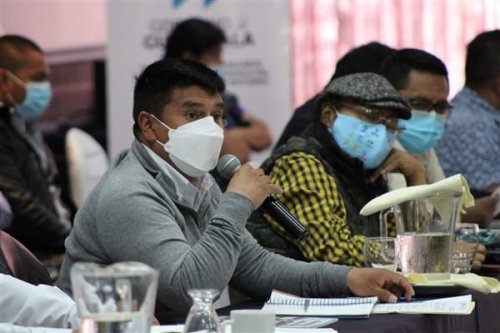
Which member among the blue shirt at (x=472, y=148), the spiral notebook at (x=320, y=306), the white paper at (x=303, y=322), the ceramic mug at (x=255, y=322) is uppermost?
the ceramic mug at (x=255, y=322)

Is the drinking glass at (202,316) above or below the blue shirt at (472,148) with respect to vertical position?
above

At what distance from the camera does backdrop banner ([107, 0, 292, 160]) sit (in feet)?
19.8

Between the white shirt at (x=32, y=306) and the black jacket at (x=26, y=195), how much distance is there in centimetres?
270

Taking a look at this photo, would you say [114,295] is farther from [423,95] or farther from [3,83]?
[3,83]

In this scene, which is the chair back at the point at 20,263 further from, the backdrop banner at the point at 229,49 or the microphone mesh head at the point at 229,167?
the backdrop banner at the point at 229,49

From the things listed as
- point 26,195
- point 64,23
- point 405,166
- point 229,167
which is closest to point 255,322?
point 229,167

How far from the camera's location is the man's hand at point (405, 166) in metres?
3.68

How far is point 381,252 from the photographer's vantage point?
2.95m

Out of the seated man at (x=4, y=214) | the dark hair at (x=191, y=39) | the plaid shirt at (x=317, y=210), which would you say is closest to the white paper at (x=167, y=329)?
the plaid shirt at (x=317, y=210)

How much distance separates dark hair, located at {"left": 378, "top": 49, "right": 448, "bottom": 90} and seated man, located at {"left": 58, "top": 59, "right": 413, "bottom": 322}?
1266 millimetres

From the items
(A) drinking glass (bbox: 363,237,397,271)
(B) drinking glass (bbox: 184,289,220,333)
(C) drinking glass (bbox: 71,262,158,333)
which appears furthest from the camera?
(A) drinking glass (bbox: 363,237,397,271)

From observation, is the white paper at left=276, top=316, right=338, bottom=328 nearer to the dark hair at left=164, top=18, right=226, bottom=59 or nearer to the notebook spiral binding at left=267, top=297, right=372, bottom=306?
the notebook spiral binding at left=267, top=297, right=372, bottom=306

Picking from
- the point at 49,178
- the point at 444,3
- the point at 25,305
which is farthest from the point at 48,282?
the point at 444,3

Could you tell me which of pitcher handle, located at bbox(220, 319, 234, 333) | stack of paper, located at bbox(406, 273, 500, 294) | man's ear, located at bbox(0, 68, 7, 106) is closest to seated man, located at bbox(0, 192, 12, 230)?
man's ear, located at bbox(0, 68, 7, 106)
